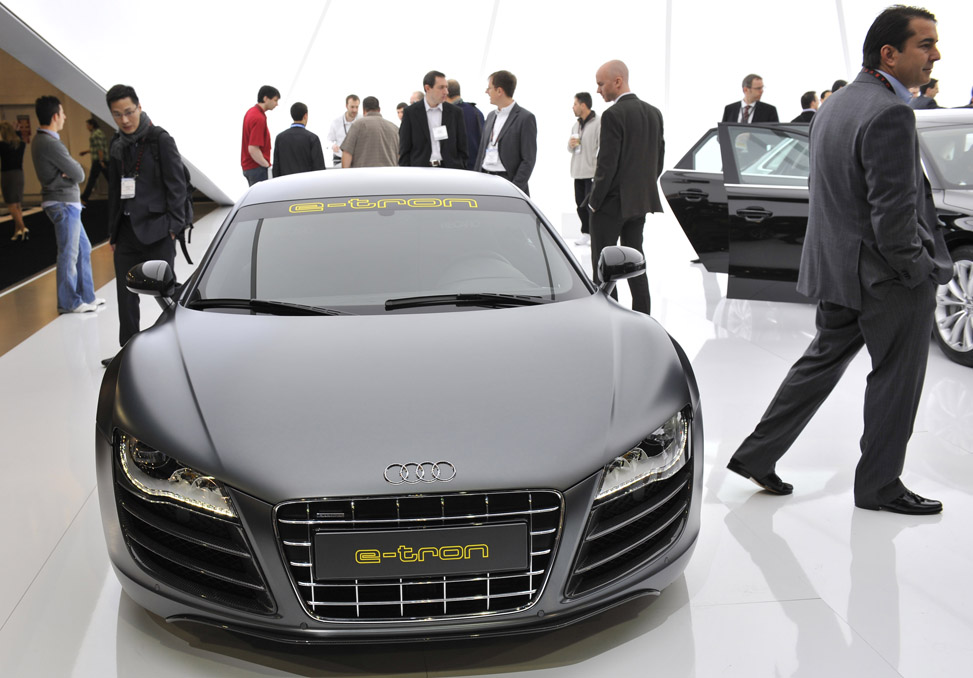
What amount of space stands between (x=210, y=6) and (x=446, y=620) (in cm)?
1220

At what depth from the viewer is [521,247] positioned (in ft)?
10.8

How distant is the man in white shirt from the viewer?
1346cm

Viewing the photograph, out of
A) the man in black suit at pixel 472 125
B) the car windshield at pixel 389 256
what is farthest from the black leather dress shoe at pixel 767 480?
the man in black suit at pixel 472 125

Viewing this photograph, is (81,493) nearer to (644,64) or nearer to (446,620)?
(446,620)

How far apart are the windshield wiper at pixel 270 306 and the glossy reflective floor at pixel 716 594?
0.86 m

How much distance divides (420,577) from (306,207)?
5.68 feet

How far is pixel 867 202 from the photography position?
3.11 m

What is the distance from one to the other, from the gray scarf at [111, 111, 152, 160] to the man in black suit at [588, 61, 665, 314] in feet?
9.31

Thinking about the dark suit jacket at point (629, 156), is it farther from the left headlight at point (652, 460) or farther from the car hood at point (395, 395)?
the left headlight at point (652, 460)

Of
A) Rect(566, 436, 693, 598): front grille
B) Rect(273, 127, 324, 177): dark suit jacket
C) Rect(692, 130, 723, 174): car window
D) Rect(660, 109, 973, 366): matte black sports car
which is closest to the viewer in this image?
Rect(566, 436, 693, 598): front grille

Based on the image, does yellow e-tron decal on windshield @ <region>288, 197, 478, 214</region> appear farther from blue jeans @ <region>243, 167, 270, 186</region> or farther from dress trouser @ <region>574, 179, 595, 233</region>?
A: blue jeans @ <region>243, 167, 270, 186</region>

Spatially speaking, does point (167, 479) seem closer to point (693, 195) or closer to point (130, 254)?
point (130, 254)

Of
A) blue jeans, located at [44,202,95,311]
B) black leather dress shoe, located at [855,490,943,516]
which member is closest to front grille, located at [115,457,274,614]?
black leather dress shoe, located at [855,490,943,516]

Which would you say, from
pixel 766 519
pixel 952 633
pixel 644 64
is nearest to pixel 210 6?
pixel 644 64
